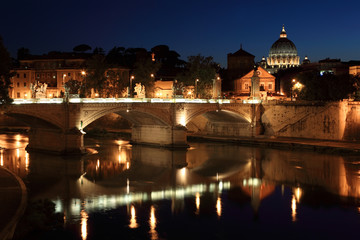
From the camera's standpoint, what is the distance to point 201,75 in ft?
188

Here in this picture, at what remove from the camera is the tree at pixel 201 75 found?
57125 millimetres

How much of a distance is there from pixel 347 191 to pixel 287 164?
8.26 metres

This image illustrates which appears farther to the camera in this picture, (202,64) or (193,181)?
(202,64)

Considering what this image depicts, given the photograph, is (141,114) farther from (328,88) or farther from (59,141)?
(328,88)

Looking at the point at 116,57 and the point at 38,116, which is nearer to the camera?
the point at 38,116

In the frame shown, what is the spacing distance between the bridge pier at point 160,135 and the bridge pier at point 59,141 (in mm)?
9061

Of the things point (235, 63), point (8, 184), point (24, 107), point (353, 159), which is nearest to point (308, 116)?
point (353, 159)

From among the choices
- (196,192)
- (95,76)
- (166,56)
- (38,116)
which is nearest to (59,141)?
(38,116)

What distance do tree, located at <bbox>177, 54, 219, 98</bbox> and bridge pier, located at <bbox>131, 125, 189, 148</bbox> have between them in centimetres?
1476

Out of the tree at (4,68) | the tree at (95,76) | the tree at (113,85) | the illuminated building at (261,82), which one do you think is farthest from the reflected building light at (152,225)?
the illuminated building at (261,82)

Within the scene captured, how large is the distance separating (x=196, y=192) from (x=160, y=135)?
17.4m

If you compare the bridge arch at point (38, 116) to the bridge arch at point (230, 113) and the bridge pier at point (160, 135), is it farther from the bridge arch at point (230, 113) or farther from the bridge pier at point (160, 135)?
the bridge arch at point (230, 113)

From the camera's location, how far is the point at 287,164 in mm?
32594

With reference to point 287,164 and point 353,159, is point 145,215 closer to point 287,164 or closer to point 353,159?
point 287,164
